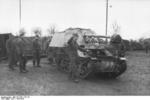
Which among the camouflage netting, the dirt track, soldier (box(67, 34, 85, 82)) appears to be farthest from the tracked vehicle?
the dirt track

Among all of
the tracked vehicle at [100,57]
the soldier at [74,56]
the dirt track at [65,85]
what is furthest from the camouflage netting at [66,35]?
the dirt track at [65,85]

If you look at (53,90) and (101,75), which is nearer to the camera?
(53,90)

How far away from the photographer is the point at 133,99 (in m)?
4.81

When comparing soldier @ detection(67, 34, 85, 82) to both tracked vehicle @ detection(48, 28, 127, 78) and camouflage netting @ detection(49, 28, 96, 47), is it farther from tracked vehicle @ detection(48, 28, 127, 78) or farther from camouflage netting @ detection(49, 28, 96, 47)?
camouflage netting @ detection(49, 28, 96, 47)

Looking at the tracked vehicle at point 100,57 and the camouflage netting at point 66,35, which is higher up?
the camouflage netting at point 66,35

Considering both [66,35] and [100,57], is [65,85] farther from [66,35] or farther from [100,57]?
[66,35]

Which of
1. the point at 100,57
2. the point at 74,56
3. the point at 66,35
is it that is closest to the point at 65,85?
the point at 74,56

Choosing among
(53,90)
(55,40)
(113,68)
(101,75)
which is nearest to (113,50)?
(113,68)

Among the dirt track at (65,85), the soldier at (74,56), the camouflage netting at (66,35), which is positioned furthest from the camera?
the camouflage netting at (66,35)

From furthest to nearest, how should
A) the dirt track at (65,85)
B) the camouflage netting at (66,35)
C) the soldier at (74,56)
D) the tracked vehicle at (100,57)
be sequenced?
the camouflage netting at (66,35) < the soldier at (74,56) < the tracked vehicle at (100,57) < the dirt track at (65,85)

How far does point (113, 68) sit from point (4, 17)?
4.27 m

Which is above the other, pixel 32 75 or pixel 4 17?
pixel 4 17

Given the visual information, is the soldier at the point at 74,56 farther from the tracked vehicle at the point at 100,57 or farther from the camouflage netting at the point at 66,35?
the camouflage netting at the point at 66,35

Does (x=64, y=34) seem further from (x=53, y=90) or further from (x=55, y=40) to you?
(x=53, y=90)
